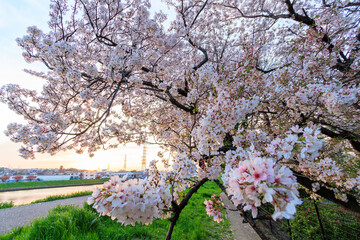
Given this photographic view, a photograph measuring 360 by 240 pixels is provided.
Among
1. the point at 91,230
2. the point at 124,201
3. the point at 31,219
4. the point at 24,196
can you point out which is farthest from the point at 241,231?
the point at 24,196

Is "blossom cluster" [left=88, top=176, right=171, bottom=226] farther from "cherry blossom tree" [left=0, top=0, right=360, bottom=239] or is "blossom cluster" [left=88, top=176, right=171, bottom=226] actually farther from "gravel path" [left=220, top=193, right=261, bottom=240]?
"gravel path" [left=220, top=193, right=261, bottom=240]

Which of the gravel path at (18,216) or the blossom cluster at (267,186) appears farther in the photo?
the gravel path at (18,216)

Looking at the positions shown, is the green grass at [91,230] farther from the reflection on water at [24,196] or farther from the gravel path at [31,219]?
the reflection on water at [24,196]

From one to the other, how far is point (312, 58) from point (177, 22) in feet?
15.3

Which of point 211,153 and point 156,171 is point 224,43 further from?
point 156,171

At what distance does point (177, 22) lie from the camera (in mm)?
5836

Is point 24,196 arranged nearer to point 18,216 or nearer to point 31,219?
point 18,216

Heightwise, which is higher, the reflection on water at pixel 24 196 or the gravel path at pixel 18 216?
the gravel path at pixel 18 216

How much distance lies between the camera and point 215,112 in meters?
2.24

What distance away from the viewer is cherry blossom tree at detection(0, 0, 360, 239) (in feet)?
3.90

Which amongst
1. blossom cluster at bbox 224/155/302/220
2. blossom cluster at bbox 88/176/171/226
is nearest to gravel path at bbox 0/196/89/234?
blossom cluster at bbox 88/176/171/226

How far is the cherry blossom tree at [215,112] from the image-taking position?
3.90ft

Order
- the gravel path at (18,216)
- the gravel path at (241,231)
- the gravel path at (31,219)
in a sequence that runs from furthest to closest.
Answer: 1. the gravel path at (18,216)
2. the gravel path at (31,219)
3. the gravel path at (241,231)

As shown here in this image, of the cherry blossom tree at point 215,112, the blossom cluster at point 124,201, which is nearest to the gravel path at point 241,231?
the cherry blossom tree at point 215,112
